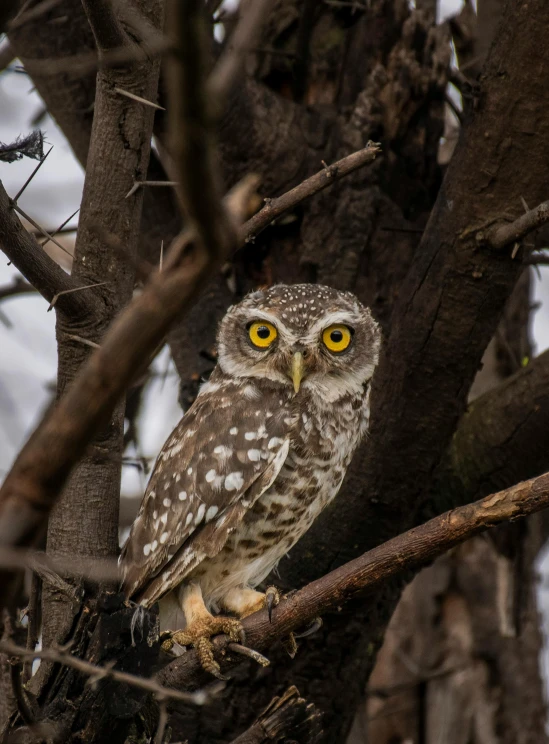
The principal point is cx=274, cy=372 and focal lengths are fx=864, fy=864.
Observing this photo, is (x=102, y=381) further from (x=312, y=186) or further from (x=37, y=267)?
(x=312, y=186)

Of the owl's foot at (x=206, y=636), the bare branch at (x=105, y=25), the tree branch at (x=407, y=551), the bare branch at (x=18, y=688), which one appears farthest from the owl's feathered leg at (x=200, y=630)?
the bare branch at (x=105, y=25)

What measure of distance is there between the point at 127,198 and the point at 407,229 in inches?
67.1

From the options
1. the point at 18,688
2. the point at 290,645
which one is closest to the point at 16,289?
the point at 290,645

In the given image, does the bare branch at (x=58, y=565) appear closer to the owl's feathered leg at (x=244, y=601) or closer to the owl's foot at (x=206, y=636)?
the owl's foot at (x=206, y=636)

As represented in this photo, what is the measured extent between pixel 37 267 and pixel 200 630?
148 centimetres

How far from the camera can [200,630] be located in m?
3.27

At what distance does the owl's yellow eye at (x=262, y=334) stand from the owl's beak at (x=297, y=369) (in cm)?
18

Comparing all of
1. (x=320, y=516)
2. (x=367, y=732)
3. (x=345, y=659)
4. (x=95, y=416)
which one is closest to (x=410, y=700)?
(x=367, y=732)

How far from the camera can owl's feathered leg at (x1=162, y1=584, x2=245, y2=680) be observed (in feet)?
10.2

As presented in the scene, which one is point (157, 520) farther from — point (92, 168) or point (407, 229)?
point (407, 229)

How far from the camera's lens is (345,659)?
3.98 m

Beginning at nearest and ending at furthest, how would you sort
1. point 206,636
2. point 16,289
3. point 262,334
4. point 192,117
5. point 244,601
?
1. point 192,117
2. point 206,636
3. point 244,601
4. point 262,334
5. point 16,289

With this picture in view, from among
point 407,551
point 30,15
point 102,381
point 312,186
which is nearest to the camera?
point 102,381

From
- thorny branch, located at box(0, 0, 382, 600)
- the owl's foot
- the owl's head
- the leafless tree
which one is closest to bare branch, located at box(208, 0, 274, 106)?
the leafless tree
